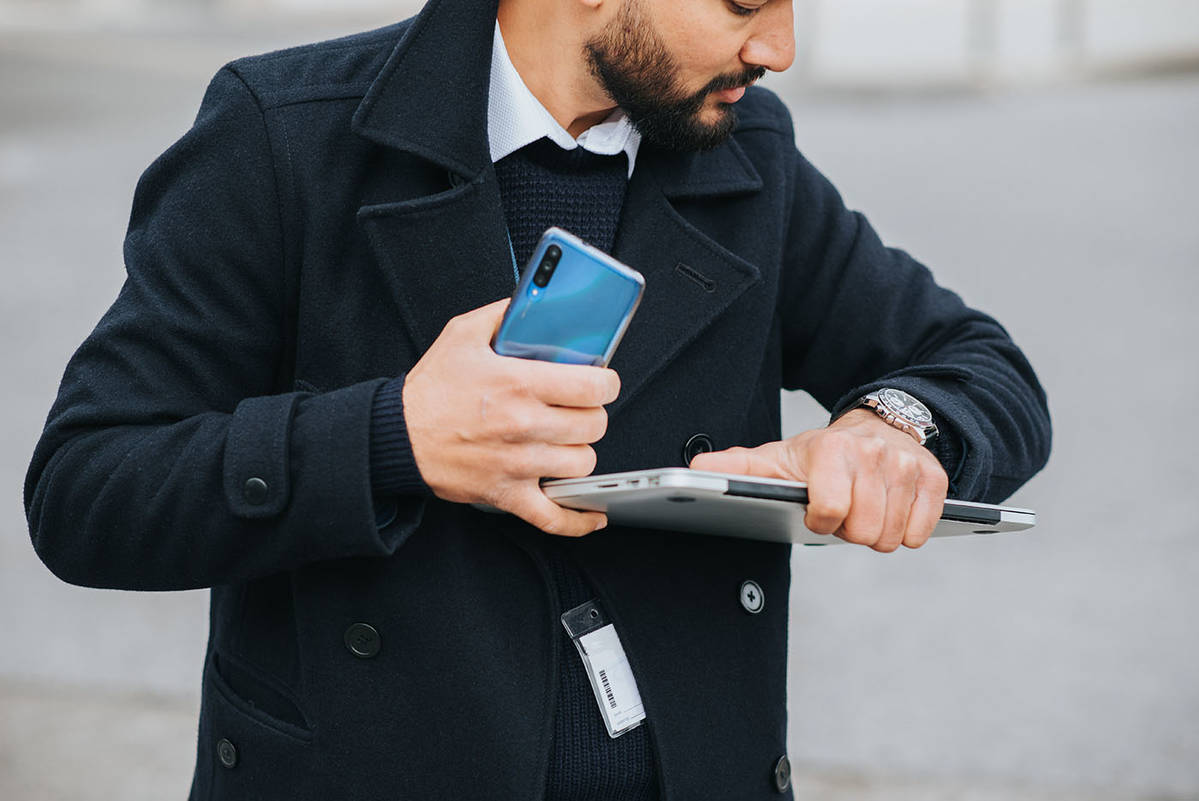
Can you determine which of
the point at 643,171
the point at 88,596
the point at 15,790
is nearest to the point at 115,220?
the point at 88,596

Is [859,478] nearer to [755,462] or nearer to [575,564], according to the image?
[755,462]

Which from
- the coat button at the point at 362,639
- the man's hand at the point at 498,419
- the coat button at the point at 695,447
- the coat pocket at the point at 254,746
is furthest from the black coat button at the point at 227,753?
the coat button at the point at 695,447

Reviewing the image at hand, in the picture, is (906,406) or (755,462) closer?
(755,462)

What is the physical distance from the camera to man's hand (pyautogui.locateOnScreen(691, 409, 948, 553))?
138 centimetres

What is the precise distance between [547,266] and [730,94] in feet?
1.91

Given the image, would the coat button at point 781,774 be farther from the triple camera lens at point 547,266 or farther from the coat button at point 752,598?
the triple camera lens at point 547,266

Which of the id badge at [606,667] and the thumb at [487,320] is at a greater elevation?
the thumb at [487,320]

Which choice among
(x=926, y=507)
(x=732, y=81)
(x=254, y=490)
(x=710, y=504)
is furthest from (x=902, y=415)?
(x=254, y=490)

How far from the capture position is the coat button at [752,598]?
5.53 ft

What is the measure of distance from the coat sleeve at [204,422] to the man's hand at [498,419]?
0.25 feet

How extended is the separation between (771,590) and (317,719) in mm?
590

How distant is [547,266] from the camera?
123cm

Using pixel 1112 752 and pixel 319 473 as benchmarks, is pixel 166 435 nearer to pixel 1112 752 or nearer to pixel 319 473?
pixel 319 473

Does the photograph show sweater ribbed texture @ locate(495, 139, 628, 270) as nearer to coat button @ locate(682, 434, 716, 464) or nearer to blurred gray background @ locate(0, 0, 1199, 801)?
coat button @ locate(682, 434, 716, 464)
